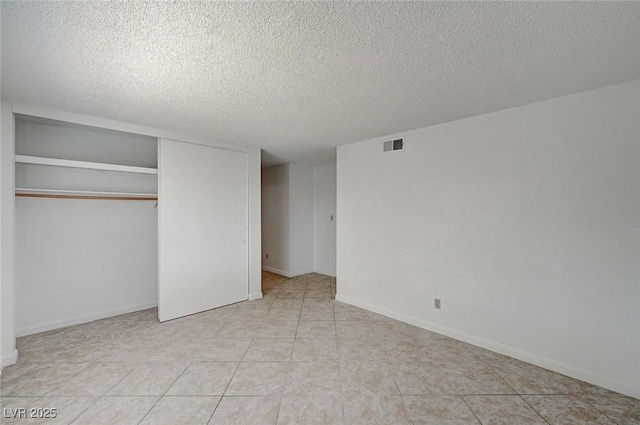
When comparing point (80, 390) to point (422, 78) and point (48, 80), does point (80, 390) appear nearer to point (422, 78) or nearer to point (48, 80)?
point (48, 80)

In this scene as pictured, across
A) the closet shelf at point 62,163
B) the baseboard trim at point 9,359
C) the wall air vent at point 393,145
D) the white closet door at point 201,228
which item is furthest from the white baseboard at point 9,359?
the wall air vent at point 393,145

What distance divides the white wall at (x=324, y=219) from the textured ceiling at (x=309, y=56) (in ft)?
10.2

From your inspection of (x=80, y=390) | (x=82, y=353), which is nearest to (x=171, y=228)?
(x=82, y=353)

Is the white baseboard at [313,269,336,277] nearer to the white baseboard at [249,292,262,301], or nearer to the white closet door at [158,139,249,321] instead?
the white baseboard at [249,292,262,301]

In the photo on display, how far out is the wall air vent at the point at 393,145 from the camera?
347 cm

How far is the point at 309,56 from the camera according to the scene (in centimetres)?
172

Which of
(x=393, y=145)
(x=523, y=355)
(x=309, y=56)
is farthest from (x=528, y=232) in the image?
(x=309, y=56)

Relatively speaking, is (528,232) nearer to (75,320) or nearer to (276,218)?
(276,218)

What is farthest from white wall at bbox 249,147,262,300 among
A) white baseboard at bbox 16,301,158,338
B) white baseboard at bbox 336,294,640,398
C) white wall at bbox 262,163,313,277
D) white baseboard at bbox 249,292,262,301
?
white baseboard at bbox 336,294,640,398

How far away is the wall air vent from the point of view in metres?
3.47

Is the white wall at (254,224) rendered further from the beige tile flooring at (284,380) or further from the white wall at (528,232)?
the white wall at (528,232)

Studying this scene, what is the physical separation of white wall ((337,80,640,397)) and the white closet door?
2187mm

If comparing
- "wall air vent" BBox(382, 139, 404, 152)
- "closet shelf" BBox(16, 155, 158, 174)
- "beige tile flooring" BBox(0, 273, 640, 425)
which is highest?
"wall air vent" BBox(382, 139, 404, 152)

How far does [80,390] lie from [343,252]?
3.24m
